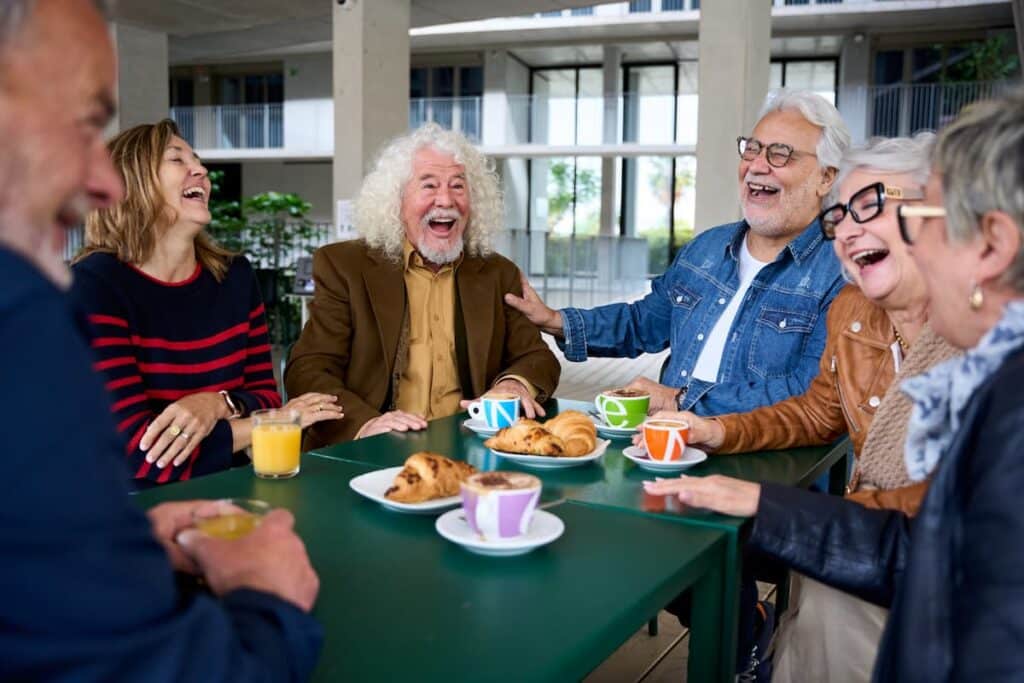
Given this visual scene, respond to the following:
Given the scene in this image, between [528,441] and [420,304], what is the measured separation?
1.03 metres

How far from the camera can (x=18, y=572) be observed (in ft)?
1.93

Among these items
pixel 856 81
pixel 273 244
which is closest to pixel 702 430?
pixel 273 244

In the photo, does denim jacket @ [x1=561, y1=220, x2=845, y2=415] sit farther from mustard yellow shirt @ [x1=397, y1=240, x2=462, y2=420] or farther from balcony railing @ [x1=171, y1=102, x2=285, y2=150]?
balcony railing @ [x1=171, y1=102, x2=285, y2=150]

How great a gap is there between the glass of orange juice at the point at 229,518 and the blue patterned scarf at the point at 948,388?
2.42 feet

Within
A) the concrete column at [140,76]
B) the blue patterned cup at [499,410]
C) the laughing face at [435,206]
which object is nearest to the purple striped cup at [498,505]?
the blue patterned cup at [499,410]

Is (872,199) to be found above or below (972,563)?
above

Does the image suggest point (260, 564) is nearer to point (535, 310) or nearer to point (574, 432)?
point (574, 432)

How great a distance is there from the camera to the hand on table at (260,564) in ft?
2.78

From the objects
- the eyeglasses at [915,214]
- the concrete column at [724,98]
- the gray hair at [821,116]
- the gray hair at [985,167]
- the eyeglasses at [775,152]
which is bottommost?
the eyeglasses at [915,214]

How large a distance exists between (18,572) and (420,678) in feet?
1.33

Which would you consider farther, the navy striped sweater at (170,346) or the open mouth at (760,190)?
the open mouth at (760,190)

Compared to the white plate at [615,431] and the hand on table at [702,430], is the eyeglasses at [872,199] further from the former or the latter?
the white plate at [615,431]

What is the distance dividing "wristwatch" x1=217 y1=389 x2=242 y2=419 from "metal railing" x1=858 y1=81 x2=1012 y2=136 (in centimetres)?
1475

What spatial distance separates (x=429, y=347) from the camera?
105 inches
